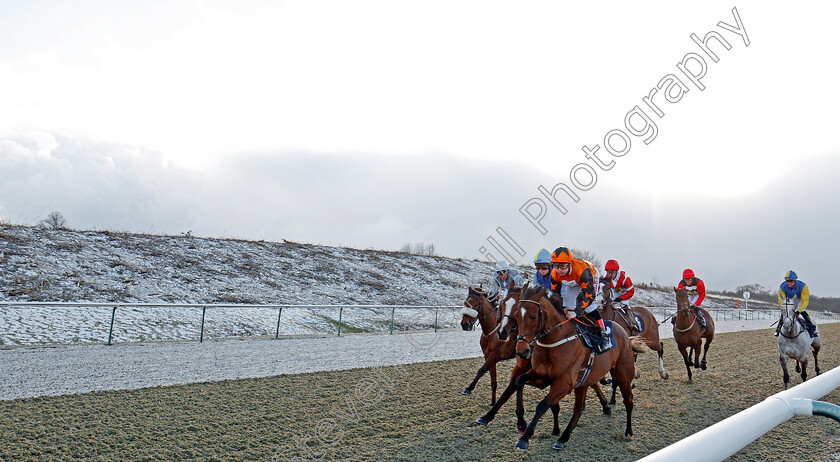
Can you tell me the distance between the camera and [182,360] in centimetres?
911

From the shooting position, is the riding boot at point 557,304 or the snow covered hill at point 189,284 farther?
the snow covered hill at point 189,284

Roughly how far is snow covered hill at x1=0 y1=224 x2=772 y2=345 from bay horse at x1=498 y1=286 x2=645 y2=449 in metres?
9.61

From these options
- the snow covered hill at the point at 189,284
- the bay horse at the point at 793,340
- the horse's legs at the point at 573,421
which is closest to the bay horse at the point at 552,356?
the horse's legs at the point at 573,421

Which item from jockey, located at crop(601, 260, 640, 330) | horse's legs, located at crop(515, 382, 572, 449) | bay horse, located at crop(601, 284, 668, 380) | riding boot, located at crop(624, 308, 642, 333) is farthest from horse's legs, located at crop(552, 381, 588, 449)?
jockey, located at crop(601, 260, 640, 330)

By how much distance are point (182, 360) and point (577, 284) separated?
279 inches

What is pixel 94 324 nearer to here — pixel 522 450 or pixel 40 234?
pixel 40 234

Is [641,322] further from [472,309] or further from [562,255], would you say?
[562,255]

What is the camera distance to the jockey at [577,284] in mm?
5418

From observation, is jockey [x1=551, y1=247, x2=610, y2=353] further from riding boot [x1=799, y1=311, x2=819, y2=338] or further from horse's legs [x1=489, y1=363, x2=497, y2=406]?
riding boot [x1=799, y1=311, x2=819, y2=338]

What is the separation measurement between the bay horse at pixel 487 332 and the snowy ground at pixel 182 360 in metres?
3.01

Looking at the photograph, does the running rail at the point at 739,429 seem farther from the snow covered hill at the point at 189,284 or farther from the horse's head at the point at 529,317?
the snow covered hill at the point at 189,284

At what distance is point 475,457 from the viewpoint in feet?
15.3

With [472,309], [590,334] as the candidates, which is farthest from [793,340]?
[472,309]

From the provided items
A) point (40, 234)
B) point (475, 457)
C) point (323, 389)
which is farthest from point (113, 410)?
point (40, 234)
